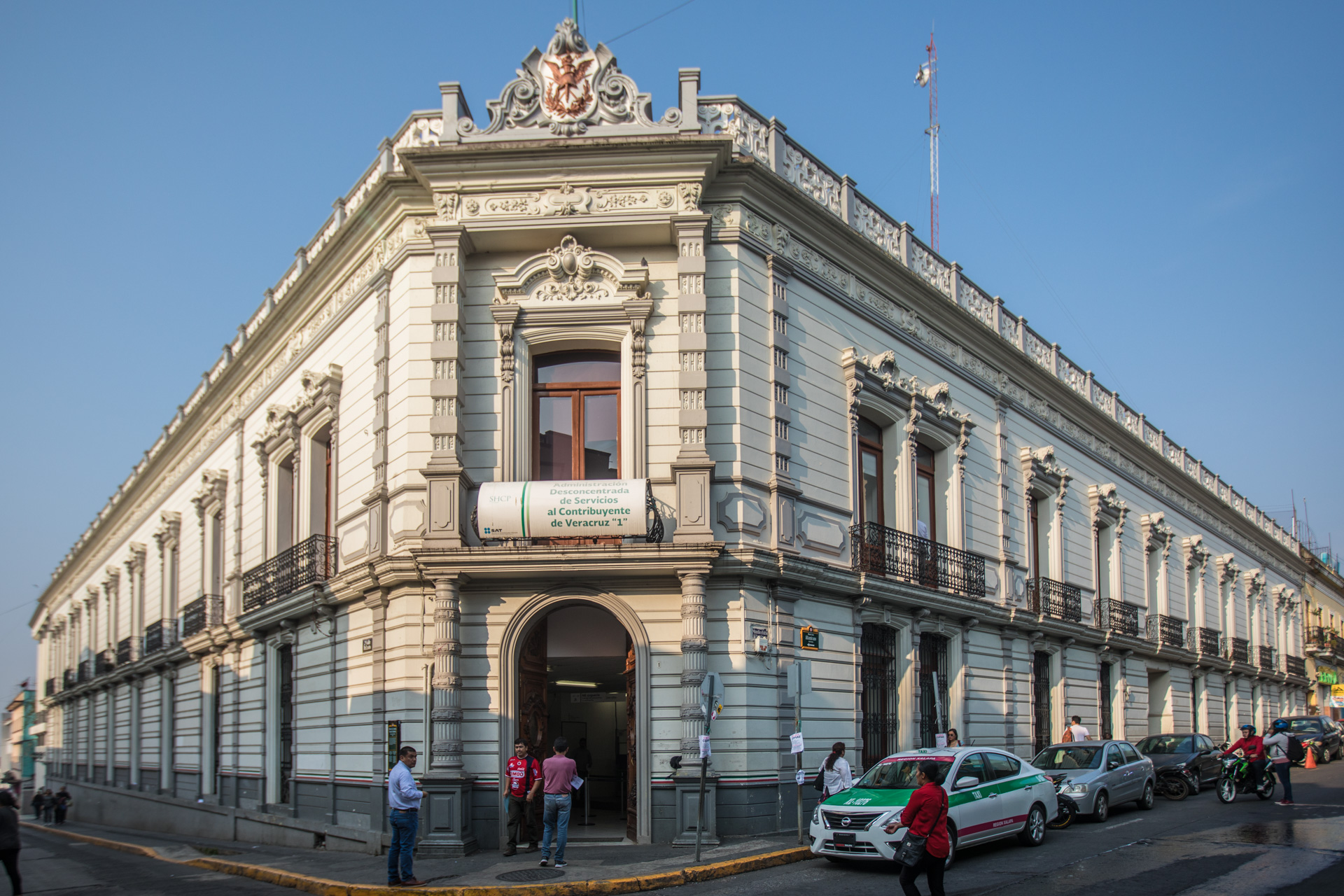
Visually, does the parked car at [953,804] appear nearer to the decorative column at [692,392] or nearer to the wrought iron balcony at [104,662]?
the decorative column at [692,392]

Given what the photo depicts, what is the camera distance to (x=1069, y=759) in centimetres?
1923

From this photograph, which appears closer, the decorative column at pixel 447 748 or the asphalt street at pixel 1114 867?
the asphalt street at pixel 1114 867

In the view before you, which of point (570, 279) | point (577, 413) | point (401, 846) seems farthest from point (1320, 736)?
point (401, 846)

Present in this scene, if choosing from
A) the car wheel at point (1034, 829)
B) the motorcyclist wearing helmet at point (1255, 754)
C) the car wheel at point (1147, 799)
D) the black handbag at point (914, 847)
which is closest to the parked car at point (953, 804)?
the car wheel at point (1034, 829)

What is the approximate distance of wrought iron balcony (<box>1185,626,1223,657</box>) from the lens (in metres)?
36.2

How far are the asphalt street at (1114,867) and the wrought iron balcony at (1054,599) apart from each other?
6.04 metres

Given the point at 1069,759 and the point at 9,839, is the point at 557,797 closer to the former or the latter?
the point at 9,839

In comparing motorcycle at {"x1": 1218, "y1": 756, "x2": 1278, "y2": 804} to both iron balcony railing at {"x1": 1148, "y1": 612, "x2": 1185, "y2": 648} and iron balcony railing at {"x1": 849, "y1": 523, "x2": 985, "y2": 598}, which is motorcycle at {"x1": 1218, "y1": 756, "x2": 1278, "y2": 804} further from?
iron balcony railing at {"x1": 1148, "y1": 612, "x2": 1185, "y2": 648}

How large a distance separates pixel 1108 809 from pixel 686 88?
47.3 ft

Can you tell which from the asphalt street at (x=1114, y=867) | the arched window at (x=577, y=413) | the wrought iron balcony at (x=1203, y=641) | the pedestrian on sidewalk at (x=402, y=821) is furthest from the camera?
the wrought iron balcony at (x=1203, y=641)

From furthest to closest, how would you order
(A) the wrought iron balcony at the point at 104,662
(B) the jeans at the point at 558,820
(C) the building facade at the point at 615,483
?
(A) the wrought iron balcony at the point at 104,662 < (C) the building facade at the point at 615,483 < (B) the jeans at the point at 558,820

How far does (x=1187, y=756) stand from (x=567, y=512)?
15645 mm

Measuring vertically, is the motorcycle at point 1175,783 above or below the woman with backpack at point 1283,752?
below

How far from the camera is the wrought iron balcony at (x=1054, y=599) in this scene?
84.6 feet
